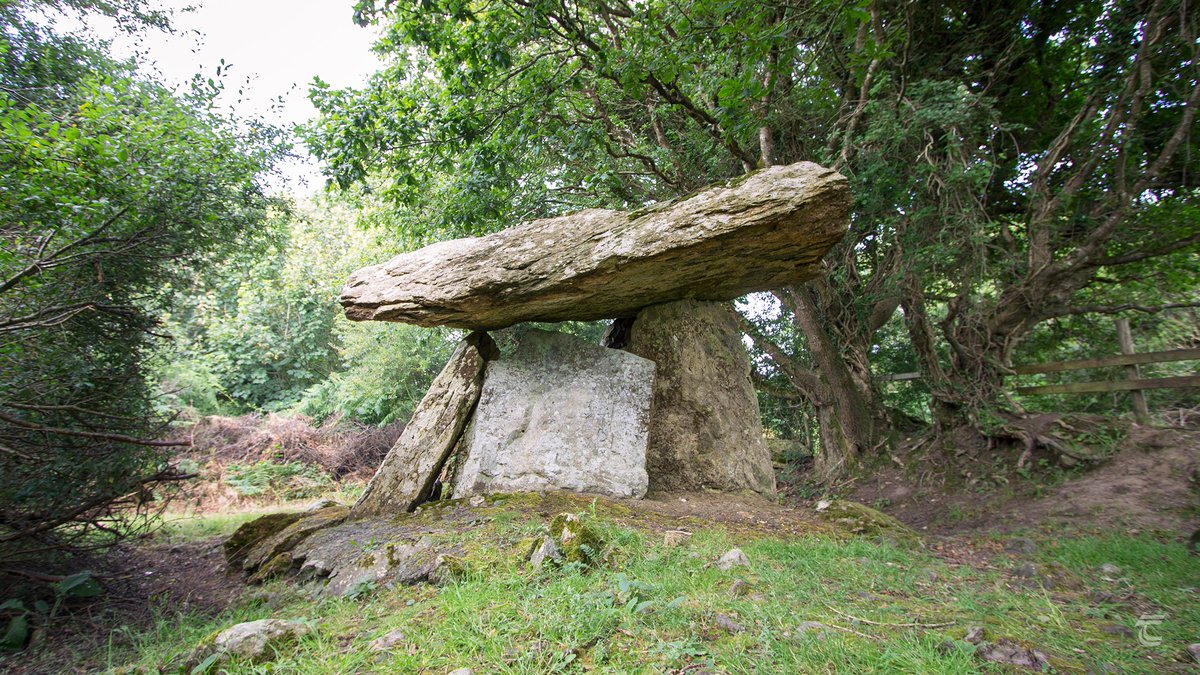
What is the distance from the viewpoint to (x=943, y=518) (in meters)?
7.16

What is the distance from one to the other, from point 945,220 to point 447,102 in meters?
6.29

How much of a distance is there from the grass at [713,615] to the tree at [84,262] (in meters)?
1.50

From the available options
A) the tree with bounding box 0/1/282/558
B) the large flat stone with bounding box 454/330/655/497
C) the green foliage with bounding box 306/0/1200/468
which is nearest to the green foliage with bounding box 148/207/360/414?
the green foliage with bounding box 306/0/1200/468

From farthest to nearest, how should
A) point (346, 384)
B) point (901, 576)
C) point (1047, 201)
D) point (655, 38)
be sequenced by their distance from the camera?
point (346, 384) < point (1047, 201) < point (655, 38) < point (901, 576)

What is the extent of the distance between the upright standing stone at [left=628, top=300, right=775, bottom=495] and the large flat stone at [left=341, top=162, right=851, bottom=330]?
49 centimetres

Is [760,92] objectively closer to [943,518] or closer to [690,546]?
[690,546]

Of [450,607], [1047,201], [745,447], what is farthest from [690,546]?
[1047,201]

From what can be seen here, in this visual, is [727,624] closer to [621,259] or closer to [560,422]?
[621,259]

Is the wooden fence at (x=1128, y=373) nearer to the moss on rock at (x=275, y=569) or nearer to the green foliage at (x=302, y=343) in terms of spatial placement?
the moss on rock at (x=275, y=569)

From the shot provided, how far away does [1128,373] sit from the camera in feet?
23.4

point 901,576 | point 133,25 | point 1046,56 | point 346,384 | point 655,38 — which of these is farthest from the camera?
point 346,384

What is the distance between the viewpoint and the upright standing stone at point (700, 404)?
6.18 m

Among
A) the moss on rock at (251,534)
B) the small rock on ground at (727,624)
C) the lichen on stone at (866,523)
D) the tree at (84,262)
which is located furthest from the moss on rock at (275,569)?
the lichen on stone at (866,523)

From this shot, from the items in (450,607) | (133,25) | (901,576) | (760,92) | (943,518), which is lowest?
(943,518)
